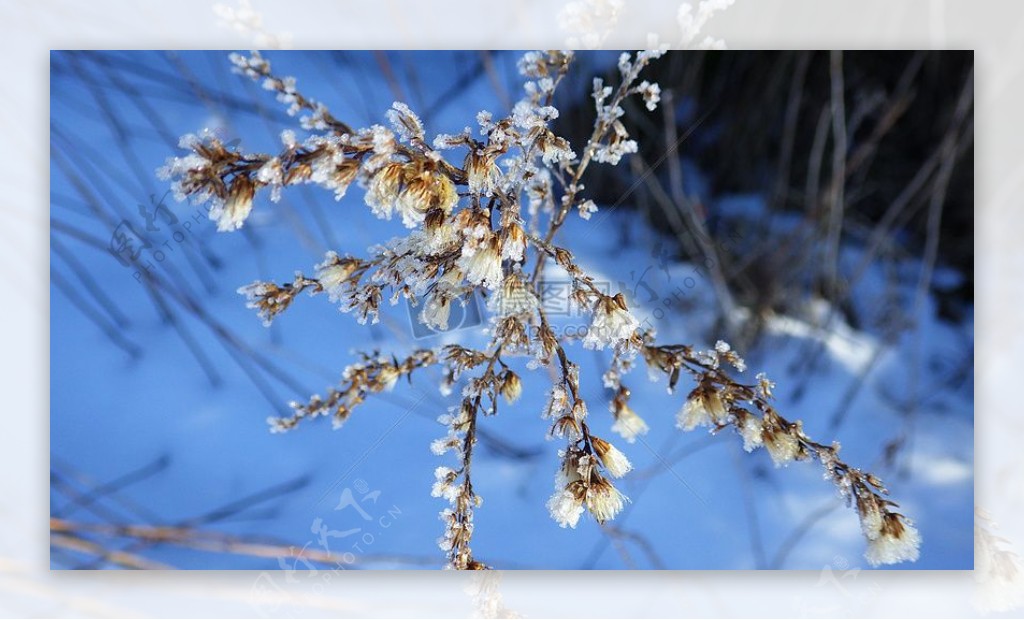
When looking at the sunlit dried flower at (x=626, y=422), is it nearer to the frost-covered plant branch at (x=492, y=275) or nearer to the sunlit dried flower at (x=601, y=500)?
the frost-covered plant branch at (x=492, y=275)

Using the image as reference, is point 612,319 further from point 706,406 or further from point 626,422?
point 626,422

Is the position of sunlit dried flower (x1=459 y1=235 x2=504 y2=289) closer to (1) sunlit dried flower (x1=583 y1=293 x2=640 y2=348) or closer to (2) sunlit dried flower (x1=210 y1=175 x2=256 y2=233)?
(1) sunlit dried flower (x1=583 y1=293 x2=640 y2=348)

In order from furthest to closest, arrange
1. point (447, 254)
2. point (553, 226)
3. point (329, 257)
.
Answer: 1. point (553, 226)
2. point (329, 257)
3. point (447, 254)

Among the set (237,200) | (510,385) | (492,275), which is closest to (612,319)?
(492,275)

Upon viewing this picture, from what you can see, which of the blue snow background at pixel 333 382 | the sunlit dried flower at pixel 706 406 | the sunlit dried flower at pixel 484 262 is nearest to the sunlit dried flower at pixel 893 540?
the blue snow background at pixel 333 382

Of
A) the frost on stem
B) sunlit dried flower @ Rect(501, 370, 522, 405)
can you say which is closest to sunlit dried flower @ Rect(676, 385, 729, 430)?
the frost on stem

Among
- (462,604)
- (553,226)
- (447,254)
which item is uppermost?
(553,226)

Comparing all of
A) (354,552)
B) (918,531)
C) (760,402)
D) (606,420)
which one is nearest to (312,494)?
(354,552)

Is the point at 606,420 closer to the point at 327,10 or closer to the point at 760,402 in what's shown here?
the point at 760,402
